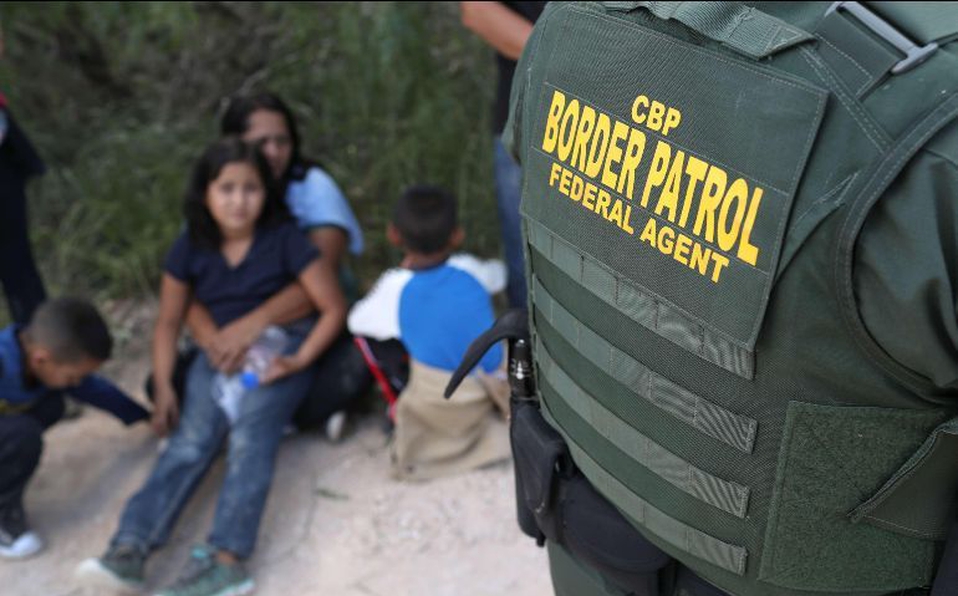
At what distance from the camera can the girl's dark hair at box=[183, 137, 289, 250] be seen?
3.29 m

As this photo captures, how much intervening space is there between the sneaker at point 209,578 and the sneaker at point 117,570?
3.0 inches

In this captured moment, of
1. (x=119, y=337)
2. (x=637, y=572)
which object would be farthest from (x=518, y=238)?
(x=637, y=572)

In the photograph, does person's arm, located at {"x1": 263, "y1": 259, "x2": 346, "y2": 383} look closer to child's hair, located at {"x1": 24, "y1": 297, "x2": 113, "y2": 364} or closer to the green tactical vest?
child's hair, located at {"x1": 24, "y1": 297, "x2": 113, "y2": 364}

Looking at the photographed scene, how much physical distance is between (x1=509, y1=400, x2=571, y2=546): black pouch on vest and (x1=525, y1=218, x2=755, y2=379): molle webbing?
0.27 meters

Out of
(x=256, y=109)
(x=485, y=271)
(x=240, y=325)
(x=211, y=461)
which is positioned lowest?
(x=211, y=461)

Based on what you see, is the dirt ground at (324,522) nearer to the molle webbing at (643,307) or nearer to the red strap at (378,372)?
the red strap at (378,372)

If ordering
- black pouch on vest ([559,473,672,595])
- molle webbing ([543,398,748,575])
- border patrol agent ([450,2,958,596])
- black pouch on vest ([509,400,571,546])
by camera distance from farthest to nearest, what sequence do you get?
black pouch on vest ([509,400,571,546]) → black pouch on vest ([559,473,672,595]) → molle webbing ([543,398,748,575]) → border patrol agent ([450,2,958,596])

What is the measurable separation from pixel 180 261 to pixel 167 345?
0.83 feet

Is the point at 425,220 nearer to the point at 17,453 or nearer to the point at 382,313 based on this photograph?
the point at 382,313

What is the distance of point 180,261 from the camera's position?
11.0 feet

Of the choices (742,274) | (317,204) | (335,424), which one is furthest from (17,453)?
(742,274)

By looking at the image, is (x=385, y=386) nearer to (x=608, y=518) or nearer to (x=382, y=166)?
(x=382, y=166)

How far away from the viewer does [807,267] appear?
3.74 ft

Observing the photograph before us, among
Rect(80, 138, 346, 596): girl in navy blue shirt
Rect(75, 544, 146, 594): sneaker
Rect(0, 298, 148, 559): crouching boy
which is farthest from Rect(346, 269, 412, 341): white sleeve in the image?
Rect(75, 544, 146, 594): sneaker
